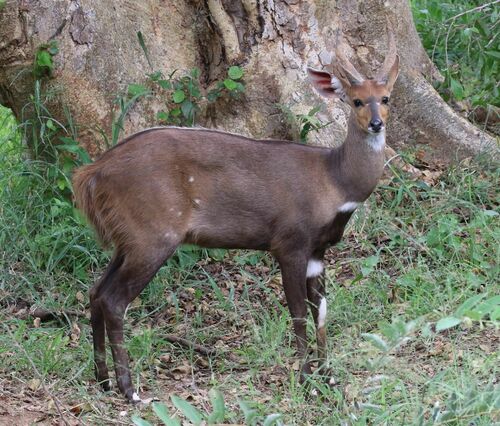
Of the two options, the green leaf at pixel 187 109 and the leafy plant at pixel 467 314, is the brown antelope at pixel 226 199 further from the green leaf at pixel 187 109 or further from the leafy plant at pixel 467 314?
the leafy plant at pixel 467 314

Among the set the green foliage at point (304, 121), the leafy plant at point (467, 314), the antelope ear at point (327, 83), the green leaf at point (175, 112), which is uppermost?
the leafy plant at point (467, 314)

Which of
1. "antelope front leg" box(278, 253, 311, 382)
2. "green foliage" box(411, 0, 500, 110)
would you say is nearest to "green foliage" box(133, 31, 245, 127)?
"antelope front leg" box(278, 253, 311, 382)

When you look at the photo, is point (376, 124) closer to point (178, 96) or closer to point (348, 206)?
point (348, 206)

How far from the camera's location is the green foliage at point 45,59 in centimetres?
652

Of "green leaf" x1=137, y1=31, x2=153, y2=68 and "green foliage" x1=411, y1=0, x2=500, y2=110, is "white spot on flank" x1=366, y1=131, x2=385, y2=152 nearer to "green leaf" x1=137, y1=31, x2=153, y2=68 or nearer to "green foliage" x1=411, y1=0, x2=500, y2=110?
"green leaf" x1=137, y1=31, x2=153, y2=68

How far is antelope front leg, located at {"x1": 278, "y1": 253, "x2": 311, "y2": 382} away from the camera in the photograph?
5.33 m

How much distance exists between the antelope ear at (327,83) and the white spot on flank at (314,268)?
0.92 metres

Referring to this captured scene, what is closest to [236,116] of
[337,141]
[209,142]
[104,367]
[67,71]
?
[337,141]

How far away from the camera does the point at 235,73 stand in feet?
22.8

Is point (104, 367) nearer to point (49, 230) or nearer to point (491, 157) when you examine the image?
point (49, 230)

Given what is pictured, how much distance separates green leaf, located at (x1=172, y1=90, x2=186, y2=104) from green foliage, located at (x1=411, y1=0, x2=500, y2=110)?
7.72 feet

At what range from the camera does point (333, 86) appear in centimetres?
567

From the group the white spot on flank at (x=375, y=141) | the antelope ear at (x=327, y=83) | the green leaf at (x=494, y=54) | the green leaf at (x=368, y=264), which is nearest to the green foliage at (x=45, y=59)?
the antelope ear at (x=327, y=83)

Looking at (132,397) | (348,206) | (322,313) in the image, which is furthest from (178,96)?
(132,397)
